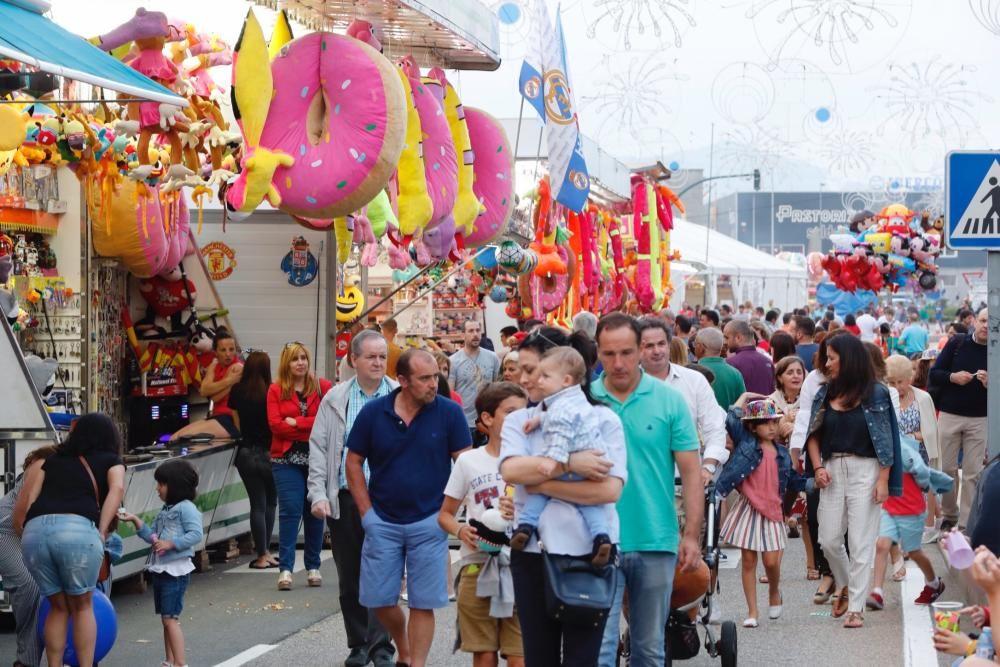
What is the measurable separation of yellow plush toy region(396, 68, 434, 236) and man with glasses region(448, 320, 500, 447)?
2627 millimetres

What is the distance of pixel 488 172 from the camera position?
1428cm

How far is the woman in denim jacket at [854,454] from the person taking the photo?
371 inches

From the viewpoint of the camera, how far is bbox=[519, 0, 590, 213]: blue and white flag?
630 inches

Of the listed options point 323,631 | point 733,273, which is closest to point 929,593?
point 323,631

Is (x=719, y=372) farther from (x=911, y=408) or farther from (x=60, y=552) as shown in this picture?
(x=60, y=552)

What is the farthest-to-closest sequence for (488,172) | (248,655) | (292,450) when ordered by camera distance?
(488,172) → (292,450) → (248,655)

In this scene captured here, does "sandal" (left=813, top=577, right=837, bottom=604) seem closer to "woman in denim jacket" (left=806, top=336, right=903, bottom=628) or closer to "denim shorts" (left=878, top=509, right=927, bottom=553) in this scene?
"denim shorts" (left=878, top=509, right=927, bottom=553)

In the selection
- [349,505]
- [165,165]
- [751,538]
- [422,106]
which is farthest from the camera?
[422,106]

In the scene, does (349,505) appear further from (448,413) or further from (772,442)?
(772,442)

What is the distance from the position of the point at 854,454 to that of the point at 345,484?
313cm

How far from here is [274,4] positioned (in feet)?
38.2

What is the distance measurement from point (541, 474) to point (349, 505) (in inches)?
125

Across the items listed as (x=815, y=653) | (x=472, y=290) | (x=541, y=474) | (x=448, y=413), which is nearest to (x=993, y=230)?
(x=815, y=653)

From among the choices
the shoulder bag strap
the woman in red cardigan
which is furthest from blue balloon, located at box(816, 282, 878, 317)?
the shoulder bag strap
